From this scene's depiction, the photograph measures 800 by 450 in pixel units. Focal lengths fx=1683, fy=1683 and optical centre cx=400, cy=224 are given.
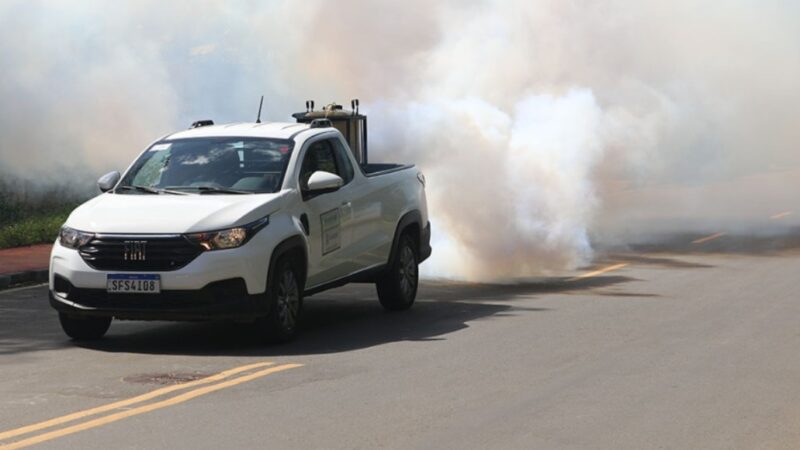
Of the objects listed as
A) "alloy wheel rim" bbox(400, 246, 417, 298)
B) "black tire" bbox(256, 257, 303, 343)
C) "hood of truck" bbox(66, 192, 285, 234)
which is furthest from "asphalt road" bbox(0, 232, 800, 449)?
"hood of truck" bbox(66, 192, 285, 234)

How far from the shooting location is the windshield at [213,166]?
1352cm

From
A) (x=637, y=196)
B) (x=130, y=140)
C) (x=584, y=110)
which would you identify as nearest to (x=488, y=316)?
(x=584, y=110)

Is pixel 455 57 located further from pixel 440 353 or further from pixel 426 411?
pixel 426 411

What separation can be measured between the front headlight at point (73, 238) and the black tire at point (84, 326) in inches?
24.0

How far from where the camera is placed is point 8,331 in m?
14.1

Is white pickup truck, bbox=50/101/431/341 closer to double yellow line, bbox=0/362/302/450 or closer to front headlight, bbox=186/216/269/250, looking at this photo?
front headlight, bbox=186/216/269/250

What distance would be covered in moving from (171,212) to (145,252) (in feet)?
1.47

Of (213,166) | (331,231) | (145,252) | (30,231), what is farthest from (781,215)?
(145,252)

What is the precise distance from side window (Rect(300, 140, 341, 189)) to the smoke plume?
169 inches

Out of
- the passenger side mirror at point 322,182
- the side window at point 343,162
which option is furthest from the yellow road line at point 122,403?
the side window at point 343,162

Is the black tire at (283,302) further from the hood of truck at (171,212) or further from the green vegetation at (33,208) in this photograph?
the green vegetation at (33,208)

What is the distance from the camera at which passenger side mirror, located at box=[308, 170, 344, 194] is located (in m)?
13.5

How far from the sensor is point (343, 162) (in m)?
14.7

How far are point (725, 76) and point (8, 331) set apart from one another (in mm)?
31772
